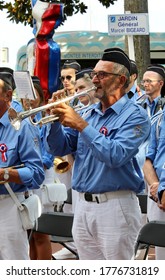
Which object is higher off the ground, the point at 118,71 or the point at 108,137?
the point at 118,71

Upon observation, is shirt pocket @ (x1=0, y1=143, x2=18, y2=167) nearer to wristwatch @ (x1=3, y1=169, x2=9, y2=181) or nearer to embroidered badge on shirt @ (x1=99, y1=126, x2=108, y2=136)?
wristwatch @ (x1=3, y1=169, x2=9, y2=181)

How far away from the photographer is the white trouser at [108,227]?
235 inches

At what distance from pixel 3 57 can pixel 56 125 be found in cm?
2497

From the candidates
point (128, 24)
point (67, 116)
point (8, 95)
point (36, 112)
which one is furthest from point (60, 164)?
point (128, 24)

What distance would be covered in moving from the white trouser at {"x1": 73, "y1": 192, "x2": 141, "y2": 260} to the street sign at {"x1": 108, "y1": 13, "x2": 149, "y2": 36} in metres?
6.15

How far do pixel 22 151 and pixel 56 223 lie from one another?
0.83 m

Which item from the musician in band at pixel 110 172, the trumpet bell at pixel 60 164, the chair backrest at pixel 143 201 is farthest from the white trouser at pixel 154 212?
the trumpet bell at pixel 60 164

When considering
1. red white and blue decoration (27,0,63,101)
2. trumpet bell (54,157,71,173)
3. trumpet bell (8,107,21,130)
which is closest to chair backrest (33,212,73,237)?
red white and blue decoration (27,0,63,101)

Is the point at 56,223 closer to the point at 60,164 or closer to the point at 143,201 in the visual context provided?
the point at 143,201

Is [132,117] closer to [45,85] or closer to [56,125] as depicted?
[56,125]

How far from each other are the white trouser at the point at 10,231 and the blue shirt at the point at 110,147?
22.9 inches

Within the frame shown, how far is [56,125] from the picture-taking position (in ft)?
19.8

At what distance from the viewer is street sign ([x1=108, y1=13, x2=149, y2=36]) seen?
11953 millimetres
